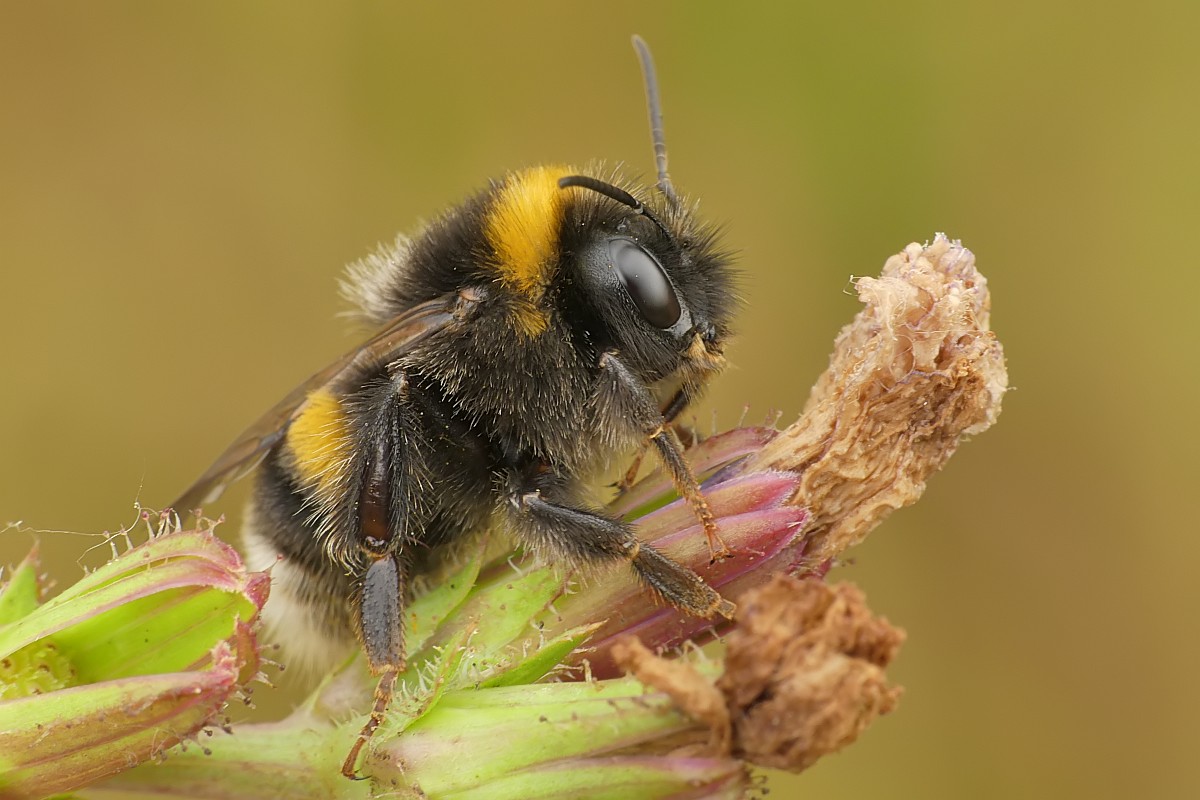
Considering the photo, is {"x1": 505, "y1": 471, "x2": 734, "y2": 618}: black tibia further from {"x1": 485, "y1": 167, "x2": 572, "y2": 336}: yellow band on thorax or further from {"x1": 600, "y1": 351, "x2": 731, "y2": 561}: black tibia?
{"x1": 485, "y1": 167, "x2": 572, "y2": 336}: yellow band on thorax

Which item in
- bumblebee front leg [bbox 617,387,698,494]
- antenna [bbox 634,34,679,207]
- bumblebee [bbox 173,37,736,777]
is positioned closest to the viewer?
bumblebee [bbox 173,37,736,777]

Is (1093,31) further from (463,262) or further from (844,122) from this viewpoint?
(463,262)

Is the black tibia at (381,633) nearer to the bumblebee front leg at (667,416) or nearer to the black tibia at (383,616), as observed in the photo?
the black tibia at (383,616)

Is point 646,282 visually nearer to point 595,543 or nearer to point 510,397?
point 510,397

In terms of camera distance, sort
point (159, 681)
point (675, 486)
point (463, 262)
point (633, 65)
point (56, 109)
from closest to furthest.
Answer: point (159, 681), point (675, 486), point (463, 262), point (56, 109), point (633, 65)

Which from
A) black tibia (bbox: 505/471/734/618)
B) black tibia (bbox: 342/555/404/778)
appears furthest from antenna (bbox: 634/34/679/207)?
black tibia (bbox: 342/555/404/778)

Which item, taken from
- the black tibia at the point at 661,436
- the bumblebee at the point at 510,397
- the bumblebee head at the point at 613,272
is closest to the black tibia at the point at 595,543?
the bumblebee at the point at 510,397

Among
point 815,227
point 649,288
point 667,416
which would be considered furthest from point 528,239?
point 815,227

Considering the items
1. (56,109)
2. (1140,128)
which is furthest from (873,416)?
(56,109)
